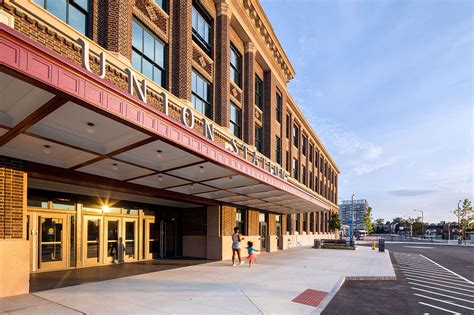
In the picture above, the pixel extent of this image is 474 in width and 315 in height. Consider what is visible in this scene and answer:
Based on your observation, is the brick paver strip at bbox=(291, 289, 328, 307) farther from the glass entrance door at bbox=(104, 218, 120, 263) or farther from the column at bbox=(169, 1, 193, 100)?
the column at bbox=(169, 1, 193, 100)

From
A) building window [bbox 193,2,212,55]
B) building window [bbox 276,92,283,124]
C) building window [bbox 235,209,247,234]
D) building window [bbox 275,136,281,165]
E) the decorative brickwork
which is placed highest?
building window [bbox 193,2,212,55]

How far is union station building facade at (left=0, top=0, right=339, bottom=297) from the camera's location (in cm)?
659

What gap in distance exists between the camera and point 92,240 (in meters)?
15.2

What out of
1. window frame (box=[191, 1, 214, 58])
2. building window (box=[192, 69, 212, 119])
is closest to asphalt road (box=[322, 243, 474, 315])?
building window (box=[192, 69, 212, 119])

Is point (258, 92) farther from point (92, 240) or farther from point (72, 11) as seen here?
point (72, 11)

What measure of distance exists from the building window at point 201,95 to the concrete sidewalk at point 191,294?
8943mm

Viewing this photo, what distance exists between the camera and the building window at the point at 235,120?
892 inches

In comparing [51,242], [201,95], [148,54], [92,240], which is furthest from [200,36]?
[51,242]

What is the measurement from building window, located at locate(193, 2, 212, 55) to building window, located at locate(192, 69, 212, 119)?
6.46ft

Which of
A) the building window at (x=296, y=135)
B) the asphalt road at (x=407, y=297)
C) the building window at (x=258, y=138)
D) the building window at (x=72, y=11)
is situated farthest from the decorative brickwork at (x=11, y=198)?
the building window at (x=296, y=135)

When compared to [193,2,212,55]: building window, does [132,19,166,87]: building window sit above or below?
below

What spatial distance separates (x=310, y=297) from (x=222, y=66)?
1436cm

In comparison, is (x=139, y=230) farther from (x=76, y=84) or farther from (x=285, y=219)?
(x=285, y=219)

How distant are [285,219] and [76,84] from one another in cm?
2850
